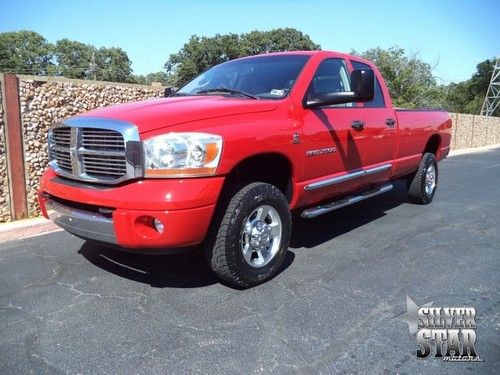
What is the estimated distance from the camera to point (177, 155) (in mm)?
2945

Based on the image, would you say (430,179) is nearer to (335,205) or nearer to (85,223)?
(335,205)

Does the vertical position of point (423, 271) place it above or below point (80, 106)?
below

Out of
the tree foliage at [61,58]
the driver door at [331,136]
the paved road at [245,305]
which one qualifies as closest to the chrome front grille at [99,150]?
the paved road at [245,305]


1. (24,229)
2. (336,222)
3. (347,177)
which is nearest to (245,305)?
(347,177)

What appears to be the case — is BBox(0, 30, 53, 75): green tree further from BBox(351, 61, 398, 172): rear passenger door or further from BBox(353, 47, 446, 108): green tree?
BBox(351, 61, 398, 172): rear passenger door

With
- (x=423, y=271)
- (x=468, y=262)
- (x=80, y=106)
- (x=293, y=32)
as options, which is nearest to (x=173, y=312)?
(x=423, y=271)

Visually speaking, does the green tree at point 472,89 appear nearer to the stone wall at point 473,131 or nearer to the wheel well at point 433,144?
the stone wall at point 473,131

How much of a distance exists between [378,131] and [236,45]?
60.7 m

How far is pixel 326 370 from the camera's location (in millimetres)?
2416

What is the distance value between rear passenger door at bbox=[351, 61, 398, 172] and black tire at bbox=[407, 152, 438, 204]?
4.34 ft

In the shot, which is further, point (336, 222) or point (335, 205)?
point (336, 222)

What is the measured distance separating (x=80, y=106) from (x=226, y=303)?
4.49m

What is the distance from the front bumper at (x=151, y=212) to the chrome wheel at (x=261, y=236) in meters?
0.46

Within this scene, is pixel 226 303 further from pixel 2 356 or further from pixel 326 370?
pixel 2 356
